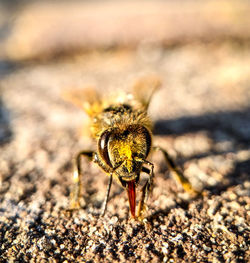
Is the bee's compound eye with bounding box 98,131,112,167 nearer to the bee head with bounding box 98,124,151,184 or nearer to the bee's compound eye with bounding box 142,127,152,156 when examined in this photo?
the bee head with bounding box 98,124,151,184

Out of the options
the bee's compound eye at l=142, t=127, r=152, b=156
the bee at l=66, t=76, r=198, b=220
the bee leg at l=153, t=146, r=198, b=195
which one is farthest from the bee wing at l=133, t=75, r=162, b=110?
the bee's compound eye at l=142, t=127, r=152, b=156

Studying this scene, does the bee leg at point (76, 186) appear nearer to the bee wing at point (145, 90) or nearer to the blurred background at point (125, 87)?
the blurred background at point (125, 87)

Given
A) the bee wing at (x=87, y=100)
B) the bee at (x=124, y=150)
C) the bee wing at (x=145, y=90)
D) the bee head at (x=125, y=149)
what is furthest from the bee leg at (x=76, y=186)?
the bee wing at (x=145, y=90)

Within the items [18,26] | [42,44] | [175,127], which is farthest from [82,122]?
[18,26]

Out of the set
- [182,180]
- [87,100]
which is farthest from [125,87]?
[182,180]

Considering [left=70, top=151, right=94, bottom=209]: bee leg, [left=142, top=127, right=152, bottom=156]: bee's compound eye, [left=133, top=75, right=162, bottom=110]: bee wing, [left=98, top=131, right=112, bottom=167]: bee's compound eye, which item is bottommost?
[left=70, top=151, right=94, bottom=209]: bee leg

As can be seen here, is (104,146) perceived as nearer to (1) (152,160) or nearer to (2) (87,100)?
(1) (152,160)

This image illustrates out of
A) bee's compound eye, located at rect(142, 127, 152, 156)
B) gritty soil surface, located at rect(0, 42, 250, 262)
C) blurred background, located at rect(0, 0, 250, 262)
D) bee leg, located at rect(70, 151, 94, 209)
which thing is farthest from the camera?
blurred background, located at rect(0, 0, 250, 262)

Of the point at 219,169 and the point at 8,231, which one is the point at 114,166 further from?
the point at 219,169
